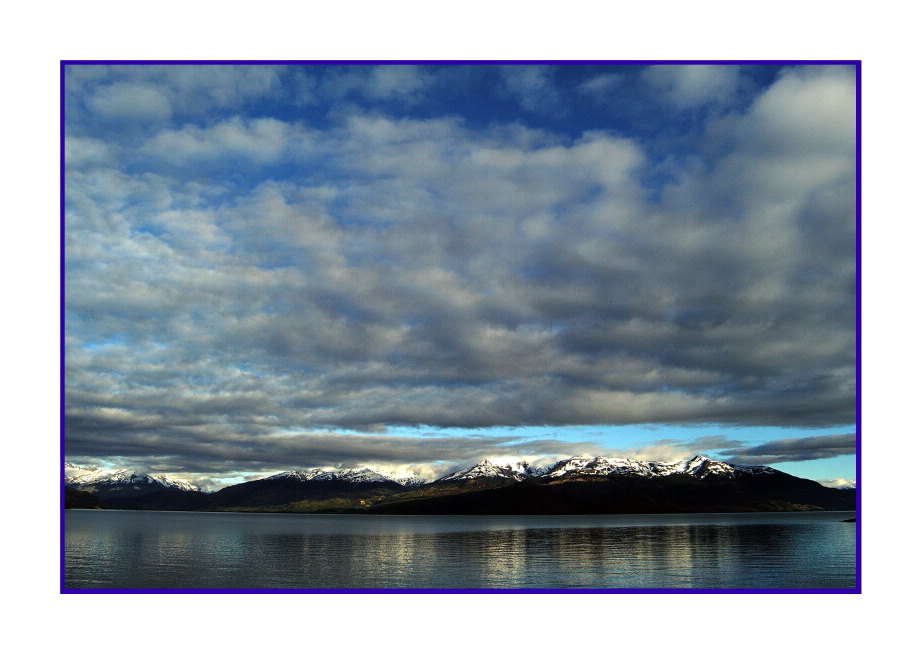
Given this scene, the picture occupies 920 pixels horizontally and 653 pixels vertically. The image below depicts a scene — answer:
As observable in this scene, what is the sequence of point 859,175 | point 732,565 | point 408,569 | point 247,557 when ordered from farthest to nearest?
point 247,557 → point 732,565 → point 408,569 → point 859,175

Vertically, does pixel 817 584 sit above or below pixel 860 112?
below

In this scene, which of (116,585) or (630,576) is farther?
(630,576)

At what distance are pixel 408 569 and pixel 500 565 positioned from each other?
31.9 ft

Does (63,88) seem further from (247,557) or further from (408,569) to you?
(247,557)

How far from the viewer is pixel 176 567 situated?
68.2 meters

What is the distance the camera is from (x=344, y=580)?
57031 mm

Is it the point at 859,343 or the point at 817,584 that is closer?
the point at 859,343

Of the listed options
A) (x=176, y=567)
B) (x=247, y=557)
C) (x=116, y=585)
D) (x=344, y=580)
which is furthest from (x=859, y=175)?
(x=247, y=557)

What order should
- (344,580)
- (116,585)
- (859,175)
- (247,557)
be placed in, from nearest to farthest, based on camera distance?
(859,175) < (116,585) < (344,580) < (247,557)
